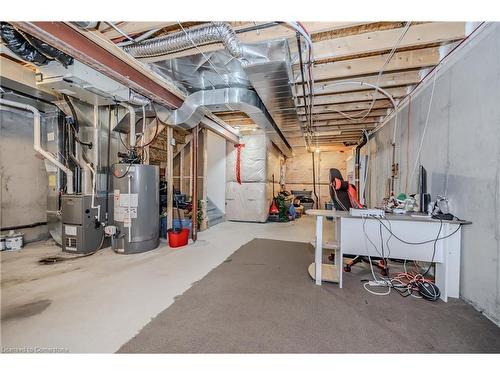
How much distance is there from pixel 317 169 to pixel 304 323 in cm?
825

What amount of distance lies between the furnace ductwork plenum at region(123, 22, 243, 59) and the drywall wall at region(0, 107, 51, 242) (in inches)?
93.7

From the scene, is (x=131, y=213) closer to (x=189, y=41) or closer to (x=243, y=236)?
(x=243, y=236)

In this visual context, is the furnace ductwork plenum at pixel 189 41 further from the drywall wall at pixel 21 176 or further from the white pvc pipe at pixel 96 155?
the drywall wall at pixel 21 176

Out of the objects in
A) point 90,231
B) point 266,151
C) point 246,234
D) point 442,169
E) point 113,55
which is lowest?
point 246,234

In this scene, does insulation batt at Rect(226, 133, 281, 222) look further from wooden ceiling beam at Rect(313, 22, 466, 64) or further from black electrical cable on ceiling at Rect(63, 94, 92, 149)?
wooden ceiling beam at Rect(313, 22, 466, 64)

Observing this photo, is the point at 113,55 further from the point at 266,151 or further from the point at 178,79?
the point at 266,151

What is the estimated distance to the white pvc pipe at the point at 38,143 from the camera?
319 cm

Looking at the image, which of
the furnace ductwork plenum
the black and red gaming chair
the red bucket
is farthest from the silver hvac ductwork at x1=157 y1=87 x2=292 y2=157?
the red bucket

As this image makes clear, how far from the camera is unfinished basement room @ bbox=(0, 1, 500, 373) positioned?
162cm

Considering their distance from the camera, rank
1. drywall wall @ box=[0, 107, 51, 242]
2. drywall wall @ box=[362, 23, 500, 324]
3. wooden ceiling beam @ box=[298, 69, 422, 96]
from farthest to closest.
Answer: drywall wall @ box=[0, 107, 51, 242], wooden ceiling beam @ box=[298, 69, 422, 96], drywall wall @ box=[362, 23, 500, 324]

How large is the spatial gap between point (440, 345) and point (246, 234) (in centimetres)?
360

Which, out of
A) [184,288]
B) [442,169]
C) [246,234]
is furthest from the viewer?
[246,234]
